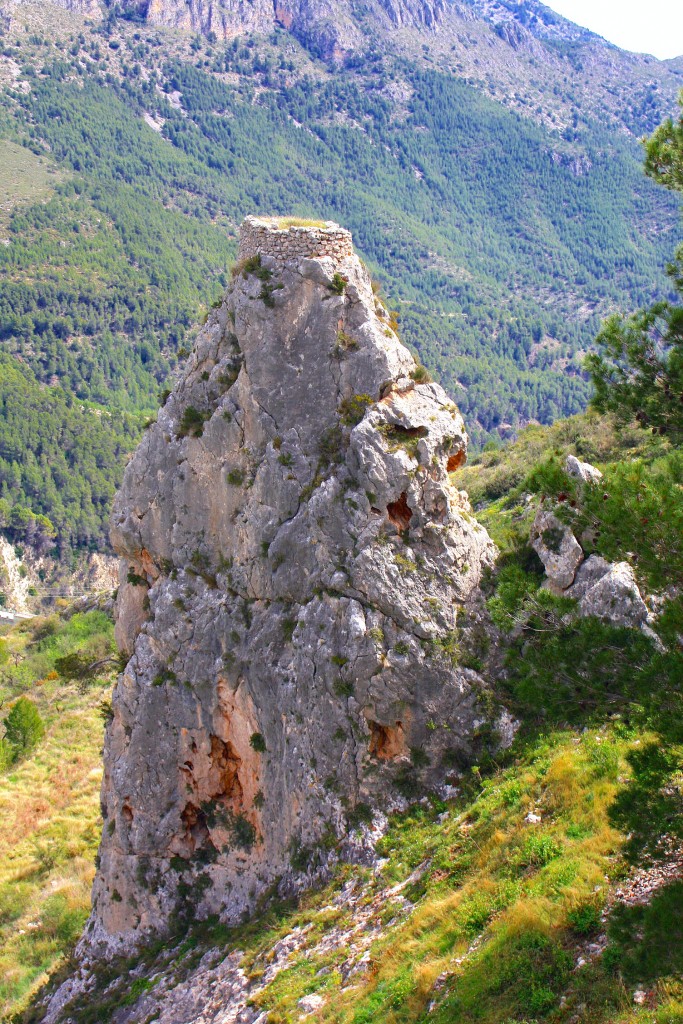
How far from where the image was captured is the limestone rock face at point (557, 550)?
1867 cm

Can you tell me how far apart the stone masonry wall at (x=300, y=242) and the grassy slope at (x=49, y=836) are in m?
15.7

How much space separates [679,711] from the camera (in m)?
11.7

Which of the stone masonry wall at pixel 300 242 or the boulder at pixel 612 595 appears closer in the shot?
the boulder at pixel 612 595

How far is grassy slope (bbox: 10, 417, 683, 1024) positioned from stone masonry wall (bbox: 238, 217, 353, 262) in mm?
7624

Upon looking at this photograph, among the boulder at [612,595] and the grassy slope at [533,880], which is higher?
the boulder at [612,595]

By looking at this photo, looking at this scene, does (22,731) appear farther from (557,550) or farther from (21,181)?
(21,181)

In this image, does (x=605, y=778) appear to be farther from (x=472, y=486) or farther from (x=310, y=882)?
(x=472, y=486)

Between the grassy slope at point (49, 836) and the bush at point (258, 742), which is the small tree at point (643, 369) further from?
the grassy slope at point (49, 836)

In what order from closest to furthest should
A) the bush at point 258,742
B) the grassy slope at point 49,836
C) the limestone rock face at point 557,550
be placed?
the limestone rock face at point 557,550, the bush at point 258,742, the grassy slope at point 49,836

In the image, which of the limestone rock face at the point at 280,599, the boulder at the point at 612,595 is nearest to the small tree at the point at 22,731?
the limestone rock face at the point at 280,599

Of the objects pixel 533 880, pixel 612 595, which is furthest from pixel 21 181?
pixel 533 880

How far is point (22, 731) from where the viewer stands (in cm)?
4331

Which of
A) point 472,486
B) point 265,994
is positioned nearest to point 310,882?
point 265,994

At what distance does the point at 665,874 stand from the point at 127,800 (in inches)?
493
